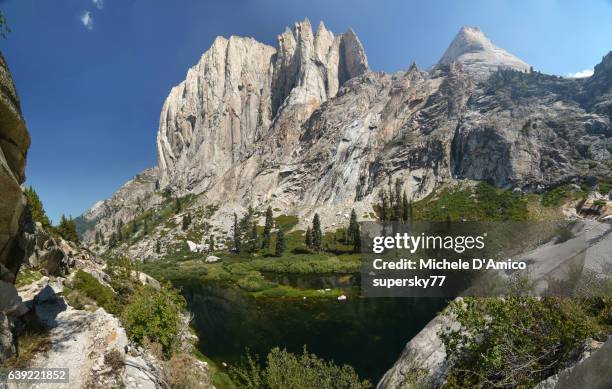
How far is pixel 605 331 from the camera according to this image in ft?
28.4

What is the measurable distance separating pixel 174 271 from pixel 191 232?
89.3 meters

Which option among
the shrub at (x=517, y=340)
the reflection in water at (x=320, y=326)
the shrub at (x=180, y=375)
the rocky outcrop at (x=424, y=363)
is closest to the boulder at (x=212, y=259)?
the reflection in water at (x=320, y=326)

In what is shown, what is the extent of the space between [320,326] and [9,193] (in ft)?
128

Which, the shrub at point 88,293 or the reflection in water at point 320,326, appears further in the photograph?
the reflection in water at point 320,326

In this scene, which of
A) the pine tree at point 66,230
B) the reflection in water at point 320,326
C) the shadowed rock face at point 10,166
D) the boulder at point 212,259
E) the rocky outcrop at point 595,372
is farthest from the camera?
the boulder at point 212,259

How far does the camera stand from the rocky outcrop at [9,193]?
10.4m

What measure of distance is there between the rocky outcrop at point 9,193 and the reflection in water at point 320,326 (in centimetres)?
2507

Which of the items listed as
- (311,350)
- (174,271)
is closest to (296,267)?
(174,271)

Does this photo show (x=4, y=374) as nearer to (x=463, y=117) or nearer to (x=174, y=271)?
(x=174, y=271)

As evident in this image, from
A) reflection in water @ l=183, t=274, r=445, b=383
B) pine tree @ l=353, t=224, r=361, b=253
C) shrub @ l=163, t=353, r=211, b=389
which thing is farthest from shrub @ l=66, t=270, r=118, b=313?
pine tree @ l=353, t=224, r=361, b=253

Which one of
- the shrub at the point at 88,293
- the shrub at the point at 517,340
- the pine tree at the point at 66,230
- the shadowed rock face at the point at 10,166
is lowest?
the shrub at the point at 517,340

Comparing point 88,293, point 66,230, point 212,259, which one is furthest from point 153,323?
point 212,259

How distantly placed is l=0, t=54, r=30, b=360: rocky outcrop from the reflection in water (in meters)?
25.1

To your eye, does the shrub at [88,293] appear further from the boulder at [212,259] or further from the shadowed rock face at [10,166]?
the boulder at [212,259]
